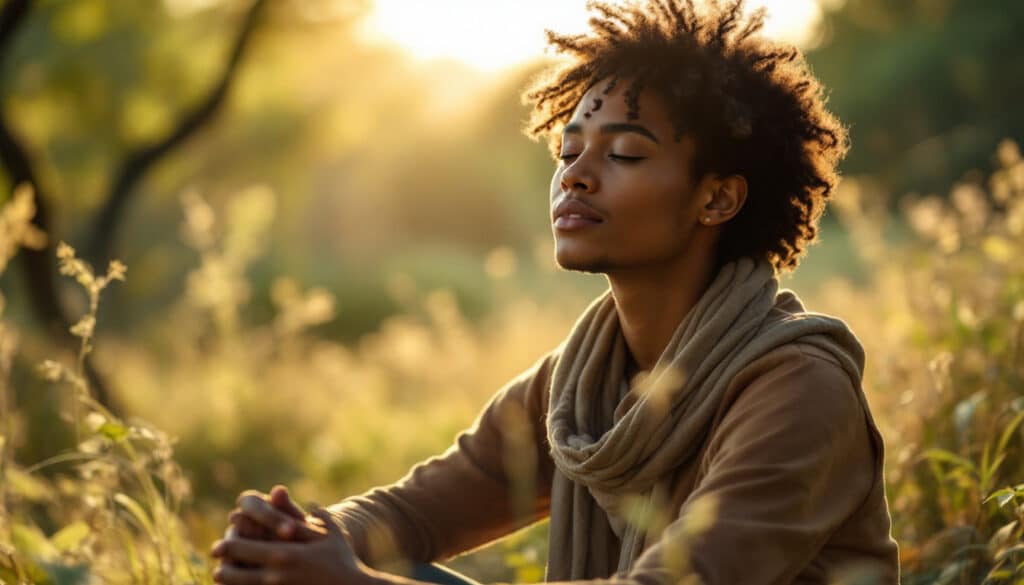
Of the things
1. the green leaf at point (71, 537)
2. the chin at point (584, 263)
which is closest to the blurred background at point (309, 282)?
the green leaf at point (71, 537)

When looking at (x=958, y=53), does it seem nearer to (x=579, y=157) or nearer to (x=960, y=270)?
(x=960, y=270)

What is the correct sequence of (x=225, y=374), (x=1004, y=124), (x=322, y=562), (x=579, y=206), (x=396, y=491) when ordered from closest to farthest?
1. (x=322, y=562)
2. (x=579, y=206)
3. (x=396, y=491)
4. (x=225, y=374)
5. (x=1004, y=124)

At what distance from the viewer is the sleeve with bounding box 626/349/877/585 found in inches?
73.4

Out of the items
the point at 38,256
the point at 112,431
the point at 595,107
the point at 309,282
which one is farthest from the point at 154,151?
the point at 309,282

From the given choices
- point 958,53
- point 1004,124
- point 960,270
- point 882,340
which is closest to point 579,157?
point 882,340

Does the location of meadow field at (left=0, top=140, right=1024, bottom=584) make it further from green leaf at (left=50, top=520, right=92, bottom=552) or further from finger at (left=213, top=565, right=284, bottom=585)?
finger at (left=213, top=565, right=284, bottom=585)

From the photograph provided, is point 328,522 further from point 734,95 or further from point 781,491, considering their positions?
point 734,95

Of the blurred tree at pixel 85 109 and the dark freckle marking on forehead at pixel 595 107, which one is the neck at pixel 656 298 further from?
the blurred tree at pixel 85 109

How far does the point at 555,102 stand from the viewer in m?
2.79

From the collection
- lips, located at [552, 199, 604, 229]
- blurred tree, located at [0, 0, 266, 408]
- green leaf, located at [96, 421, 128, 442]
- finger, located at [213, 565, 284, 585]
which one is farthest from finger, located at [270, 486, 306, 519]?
blurred tree, located at [0, 0, 266, 408]

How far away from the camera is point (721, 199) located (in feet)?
8.22

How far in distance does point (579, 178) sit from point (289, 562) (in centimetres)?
99

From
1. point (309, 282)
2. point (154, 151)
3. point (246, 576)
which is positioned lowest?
point (246, 576)

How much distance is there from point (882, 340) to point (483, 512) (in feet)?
8.01
